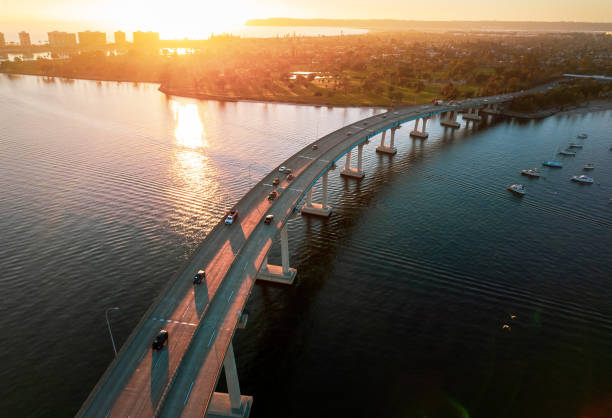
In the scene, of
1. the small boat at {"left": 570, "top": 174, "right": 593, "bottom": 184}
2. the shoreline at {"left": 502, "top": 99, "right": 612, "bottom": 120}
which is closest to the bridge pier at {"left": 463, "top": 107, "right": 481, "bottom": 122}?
the shoreline at {"left": 502, "top": 99, "right": 612, "bottom": 120}

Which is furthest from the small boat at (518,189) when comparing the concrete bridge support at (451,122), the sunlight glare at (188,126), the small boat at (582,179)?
the sunlight glare at (188,126)

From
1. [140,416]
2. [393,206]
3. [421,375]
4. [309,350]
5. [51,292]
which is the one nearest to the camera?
[140,416]

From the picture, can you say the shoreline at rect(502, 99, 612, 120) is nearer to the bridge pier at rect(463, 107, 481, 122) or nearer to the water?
the bridge pier at rect(463, 107, 481, 122)

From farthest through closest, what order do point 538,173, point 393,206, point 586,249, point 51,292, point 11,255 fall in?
point 538,173 < point 393,206 < point 586,249 < point 11,255 < point 51,292

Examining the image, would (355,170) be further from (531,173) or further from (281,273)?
(281,273)

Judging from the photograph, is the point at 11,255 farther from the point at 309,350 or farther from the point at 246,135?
the point at 246,135

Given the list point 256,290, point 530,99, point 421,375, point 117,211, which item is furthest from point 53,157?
point 530,99

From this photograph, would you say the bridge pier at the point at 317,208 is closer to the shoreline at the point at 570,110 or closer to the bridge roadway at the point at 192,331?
the bridge roadway at the point at 192,331

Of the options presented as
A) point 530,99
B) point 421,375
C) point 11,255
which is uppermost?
point 530,99

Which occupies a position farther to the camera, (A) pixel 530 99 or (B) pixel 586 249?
(A) pixel 530 99
